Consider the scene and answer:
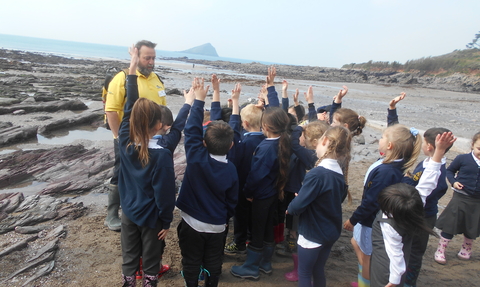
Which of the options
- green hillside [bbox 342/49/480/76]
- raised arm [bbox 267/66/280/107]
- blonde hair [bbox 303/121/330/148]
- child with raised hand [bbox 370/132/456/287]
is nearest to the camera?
child with raised hand [bbox 370/132/456/287]

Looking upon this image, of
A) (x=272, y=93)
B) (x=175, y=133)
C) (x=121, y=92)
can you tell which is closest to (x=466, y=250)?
(x=272, y=93)

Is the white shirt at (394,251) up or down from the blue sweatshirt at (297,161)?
down

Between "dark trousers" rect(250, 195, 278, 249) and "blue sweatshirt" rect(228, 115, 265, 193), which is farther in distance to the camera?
"blue sweatshirt" rect(228, 115, 265, 193)

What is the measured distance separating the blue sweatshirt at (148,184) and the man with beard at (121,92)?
91 centimetres

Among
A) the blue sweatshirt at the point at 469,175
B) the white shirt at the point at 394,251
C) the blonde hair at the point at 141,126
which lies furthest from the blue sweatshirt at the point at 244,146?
the blue sweatshirt at the point at 469,175

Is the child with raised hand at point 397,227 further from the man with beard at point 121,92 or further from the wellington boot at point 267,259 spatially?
the man with beard at point 121,92

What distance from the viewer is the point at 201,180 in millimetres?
2686

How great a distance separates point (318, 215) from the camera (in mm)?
2627

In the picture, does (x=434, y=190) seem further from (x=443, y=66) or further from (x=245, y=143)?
(x=443, y=66)

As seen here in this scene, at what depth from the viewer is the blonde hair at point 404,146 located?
2.89 metres

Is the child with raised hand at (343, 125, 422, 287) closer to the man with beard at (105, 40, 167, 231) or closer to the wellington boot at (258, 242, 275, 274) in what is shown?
the wellington boot at (258, 242, 275, 274)

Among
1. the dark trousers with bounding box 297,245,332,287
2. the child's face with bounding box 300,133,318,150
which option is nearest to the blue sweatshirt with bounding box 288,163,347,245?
the dark trousers with bounding box 297,245,332,287

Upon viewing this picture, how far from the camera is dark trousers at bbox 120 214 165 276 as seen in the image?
2.71 metres

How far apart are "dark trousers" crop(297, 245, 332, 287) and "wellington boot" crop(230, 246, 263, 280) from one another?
64 centimetres
